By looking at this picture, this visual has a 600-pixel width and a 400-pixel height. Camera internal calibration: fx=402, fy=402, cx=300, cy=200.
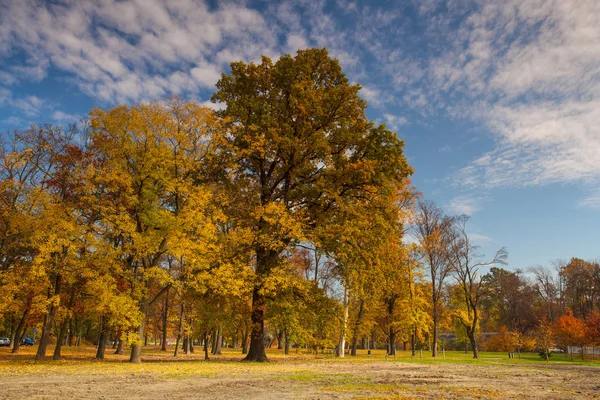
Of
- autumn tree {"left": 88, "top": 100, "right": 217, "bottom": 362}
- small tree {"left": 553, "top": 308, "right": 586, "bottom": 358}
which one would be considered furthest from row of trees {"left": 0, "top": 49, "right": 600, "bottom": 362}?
small tree {"left": 553, "top": 308, "right": 586, "bottom": 358}

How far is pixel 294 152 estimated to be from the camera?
2238 cm

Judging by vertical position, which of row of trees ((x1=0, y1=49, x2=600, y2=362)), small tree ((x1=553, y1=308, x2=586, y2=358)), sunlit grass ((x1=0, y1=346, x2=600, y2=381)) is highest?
row of trees ((x1=0, y1=49, x2=600, y2=362))

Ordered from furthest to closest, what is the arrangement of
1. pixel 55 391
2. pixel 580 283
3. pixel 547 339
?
pixel 580 283
pixel 547 339
pixel 55 391

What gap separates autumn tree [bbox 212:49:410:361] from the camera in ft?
71.3

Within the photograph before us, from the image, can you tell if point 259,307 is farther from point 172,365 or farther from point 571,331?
point 571,331

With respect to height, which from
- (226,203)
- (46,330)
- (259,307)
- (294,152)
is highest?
(294,152)

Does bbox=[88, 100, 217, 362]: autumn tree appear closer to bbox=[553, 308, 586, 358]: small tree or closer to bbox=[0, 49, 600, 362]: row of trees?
bbox=[0, 49, 600, 362]: row of trees

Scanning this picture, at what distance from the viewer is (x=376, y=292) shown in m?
23.9

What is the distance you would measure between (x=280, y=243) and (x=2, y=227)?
18.3 meters

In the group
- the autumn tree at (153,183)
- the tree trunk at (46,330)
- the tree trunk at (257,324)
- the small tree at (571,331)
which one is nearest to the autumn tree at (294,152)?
the tree trunk at (257,324)

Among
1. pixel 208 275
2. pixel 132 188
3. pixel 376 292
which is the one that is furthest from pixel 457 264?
pixel 132 188

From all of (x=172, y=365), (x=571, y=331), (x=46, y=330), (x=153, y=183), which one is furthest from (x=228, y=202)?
(x=571, y=331)

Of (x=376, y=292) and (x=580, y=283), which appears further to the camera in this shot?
(x=580, y=283)

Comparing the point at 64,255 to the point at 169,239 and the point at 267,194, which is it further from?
the point at 267,194
